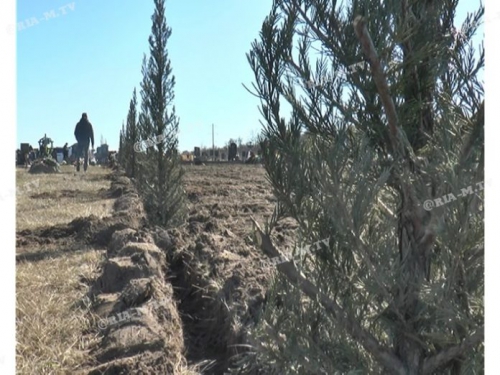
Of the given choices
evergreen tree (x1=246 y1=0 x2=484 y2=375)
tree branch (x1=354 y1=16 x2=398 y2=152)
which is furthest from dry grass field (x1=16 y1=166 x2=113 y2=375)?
tree branch (x1=354 y1=16 x2=398 y2=152)

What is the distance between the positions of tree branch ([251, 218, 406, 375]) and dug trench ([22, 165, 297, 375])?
1.17ft

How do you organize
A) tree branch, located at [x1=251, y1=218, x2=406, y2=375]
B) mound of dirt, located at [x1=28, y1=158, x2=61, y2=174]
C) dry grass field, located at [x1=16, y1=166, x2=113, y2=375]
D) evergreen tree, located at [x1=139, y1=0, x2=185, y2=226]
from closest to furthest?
tree branch, located at [x1=251, y1=218, x2=406, y2=375] → dry grass field, located at [x1=16, y1=166, x2=113, y2=375] → evergreen tree, located at [x1=139, y1=0, x2=185, y2=226] → mound of dirt, located at [x1=28, y1=158, x2=61, y2=174]

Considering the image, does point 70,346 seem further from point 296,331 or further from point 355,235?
point 355,235

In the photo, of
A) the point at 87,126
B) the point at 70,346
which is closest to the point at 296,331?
the point at 70,346

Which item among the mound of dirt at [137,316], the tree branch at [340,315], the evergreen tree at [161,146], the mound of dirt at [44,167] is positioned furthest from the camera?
the mound of dirt at [44,167]

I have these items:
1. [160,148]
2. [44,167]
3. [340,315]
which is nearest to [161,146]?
[160,148]

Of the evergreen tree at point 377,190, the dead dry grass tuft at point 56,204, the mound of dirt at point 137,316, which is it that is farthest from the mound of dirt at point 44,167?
the evergreen tree at point 377,190

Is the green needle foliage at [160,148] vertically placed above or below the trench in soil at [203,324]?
above

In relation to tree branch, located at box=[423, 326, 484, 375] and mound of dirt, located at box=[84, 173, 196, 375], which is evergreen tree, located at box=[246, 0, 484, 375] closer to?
tree branch, located at box=[423, 326, 484, 375]

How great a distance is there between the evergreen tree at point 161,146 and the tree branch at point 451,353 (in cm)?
722

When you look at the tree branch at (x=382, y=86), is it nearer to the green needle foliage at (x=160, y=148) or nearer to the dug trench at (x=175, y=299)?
the dug trench at (x=175, y=299)

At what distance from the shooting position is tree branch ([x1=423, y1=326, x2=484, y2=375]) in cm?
189

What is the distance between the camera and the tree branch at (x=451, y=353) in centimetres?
189
